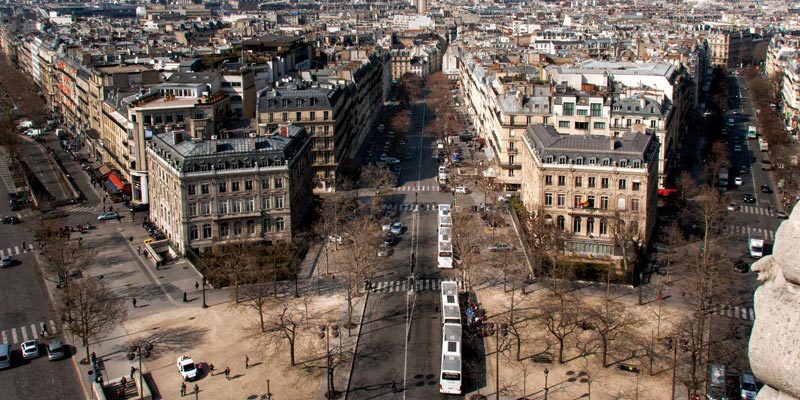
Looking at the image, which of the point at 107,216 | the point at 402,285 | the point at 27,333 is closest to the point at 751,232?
the point at 402,285

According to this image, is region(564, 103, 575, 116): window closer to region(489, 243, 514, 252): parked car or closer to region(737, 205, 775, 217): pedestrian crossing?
region(737, 205, 775, 217): pedestrian crossing

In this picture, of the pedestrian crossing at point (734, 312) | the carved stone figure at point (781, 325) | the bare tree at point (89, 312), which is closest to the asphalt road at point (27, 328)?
the bare tree at point (89, 312)

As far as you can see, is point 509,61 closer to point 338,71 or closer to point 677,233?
point 338,71

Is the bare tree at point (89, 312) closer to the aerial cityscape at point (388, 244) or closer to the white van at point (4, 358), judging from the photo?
the aerial cityscape at point (388, 244)

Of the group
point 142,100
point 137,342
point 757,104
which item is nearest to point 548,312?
point 137,342

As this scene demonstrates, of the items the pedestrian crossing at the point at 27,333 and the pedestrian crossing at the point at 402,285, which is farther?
the pedestrian crossing at the point at 402,285
